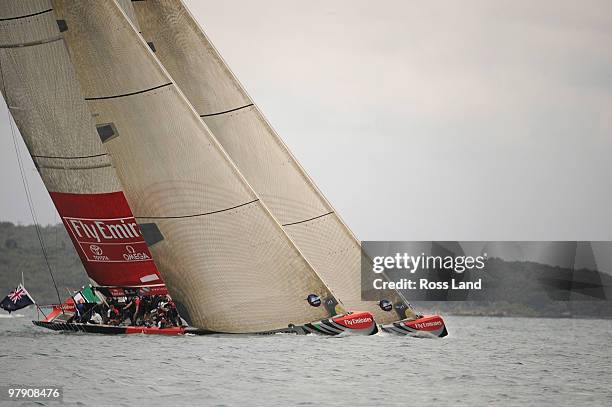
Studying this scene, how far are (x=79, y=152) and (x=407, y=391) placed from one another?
15.6m

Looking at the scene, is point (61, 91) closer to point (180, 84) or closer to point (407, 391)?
point (180, 84)

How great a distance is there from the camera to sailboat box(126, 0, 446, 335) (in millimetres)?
37156

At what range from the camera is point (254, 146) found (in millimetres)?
38625

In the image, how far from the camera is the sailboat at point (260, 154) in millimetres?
37156

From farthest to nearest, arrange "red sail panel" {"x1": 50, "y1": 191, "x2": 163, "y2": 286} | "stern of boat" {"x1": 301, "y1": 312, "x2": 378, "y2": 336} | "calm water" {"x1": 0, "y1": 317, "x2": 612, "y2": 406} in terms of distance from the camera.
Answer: "red sail panel" {"x1": 50, "y1": 191, "x2": 163, "y2": 286}
"stern of boat" {"x1": 301, "y1": 312, "x2": 378, "y2": 336}
"calm water" {"x1": 0, "y1": 317, "x2": 612, "y2": 406}

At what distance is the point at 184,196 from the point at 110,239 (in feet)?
17.0

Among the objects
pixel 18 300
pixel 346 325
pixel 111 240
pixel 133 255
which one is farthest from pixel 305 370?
pixel 18 300

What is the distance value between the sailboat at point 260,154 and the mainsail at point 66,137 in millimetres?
3429

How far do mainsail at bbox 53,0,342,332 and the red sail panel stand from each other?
3.19 meters

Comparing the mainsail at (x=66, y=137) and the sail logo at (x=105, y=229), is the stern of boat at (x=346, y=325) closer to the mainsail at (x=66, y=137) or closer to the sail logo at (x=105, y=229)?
the mainsail at (x=66, y=137)

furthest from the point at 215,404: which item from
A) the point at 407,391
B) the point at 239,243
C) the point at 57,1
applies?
the point at 57,1

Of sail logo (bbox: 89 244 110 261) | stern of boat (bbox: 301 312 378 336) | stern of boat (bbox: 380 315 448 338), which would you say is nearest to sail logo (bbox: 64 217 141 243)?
sail logo (bbox: 89 244 110 261)

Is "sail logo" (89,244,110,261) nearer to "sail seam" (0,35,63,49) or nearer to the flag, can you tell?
the flag

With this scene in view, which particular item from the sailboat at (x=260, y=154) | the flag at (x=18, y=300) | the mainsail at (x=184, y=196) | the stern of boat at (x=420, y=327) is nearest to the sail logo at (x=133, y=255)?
the mainsail at (x=184, y=196)
